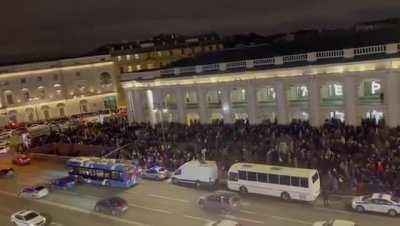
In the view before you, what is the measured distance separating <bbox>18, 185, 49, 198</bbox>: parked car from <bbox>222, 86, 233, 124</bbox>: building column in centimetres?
2229

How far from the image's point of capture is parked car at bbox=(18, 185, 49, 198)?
3822 centimetres

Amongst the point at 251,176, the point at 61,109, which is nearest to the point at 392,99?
the point at 251,176

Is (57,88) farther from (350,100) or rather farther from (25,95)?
(350,100)

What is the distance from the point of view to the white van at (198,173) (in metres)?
34.1

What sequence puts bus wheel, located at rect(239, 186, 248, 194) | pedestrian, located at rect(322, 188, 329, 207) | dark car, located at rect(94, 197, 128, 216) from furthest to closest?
bus wheel, located at rect(239, 186, 248, 194), dark car, located at rect(94, 197, 128, 216), pedestrian, located at rect(322, 188, 329, 207)

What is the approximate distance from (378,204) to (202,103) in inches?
1235

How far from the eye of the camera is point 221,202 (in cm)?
2883

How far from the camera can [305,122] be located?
4466 centimetres

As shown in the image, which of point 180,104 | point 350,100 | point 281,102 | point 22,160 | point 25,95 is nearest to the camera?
point 350,100

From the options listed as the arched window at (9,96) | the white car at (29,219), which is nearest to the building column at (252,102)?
the white car at (29,219)

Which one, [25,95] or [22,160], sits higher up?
[25,95]

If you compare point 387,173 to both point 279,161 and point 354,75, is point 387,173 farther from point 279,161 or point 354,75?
point 354,75

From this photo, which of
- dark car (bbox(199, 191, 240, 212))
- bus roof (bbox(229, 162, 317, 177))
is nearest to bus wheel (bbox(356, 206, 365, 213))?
bus roof (bbox(229, 162, 317, 177))

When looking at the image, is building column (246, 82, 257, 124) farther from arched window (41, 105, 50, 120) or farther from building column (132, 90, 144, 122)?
arched window (41, 105, 50, 120)
